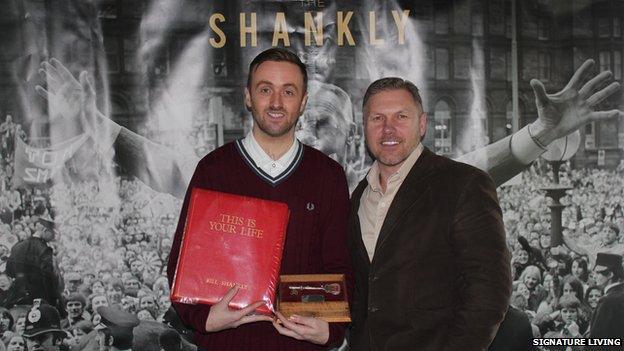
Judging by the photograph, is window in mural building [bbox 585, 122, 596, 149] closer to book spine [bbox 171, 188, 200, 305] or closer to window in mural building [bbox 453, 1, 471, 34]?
window in mural building [bbox 453, 1, 471, 34]

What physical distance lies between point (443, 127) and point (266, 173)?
56.7 inches

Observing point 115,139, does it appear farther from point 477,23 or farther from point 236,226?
point 477,23

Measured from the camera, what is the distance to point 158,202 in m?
3.08

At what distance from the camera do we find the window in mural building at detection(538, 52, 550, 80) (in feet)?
10.3

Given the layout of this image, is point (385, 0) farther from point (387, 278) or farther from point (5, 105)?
point (5, 105)

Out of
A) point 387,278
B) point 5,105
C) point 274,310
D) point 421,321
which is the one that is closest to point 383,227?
point 387,278

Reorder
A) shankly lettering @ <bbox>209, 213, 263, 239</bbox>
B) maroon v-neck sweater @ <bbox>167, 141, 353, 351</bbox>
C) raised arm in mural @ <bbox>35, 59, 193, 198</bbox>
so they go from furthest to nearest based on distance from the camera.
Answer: raised arm in mural @ <bbox>35, 59, 193, 198</bbox>
maroon v-neck sweater @ <bbox>167, 141, 353, 351</bbox>
shankly lettering @ <bbox>209, 213, 263, 239</bbox>

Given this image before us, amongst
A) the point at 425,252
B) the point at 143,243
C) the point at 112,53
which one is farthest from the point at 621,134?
the point at 112,53

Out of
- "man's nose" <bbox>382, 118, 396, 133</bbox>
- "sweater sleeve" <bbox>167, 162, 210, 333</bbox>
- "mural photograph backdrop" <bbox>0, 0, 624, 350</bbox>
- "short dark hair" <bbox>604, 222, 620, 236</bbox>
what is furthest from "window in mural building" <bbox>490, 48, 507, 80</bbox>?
"sweater sleeve" <bbox>167, 162, 210, 333</bbox>

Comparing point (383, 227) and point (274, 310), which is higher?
point (383, 227)

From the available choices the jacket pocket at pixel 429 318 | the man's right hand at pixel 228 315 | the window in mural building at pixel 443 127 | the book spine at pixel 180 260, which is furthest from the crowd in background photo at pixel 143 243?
the jacket pocket at pixel 429 318

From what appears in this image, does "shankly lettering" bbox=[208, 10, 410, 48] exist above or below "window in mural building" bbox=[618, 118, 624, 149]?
above

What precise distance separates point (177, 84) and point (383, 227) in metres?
1.66

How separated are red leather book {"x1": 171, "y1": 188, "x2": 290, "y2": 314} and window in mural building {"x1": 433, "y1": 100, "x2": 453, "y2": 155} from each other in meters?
1.52
